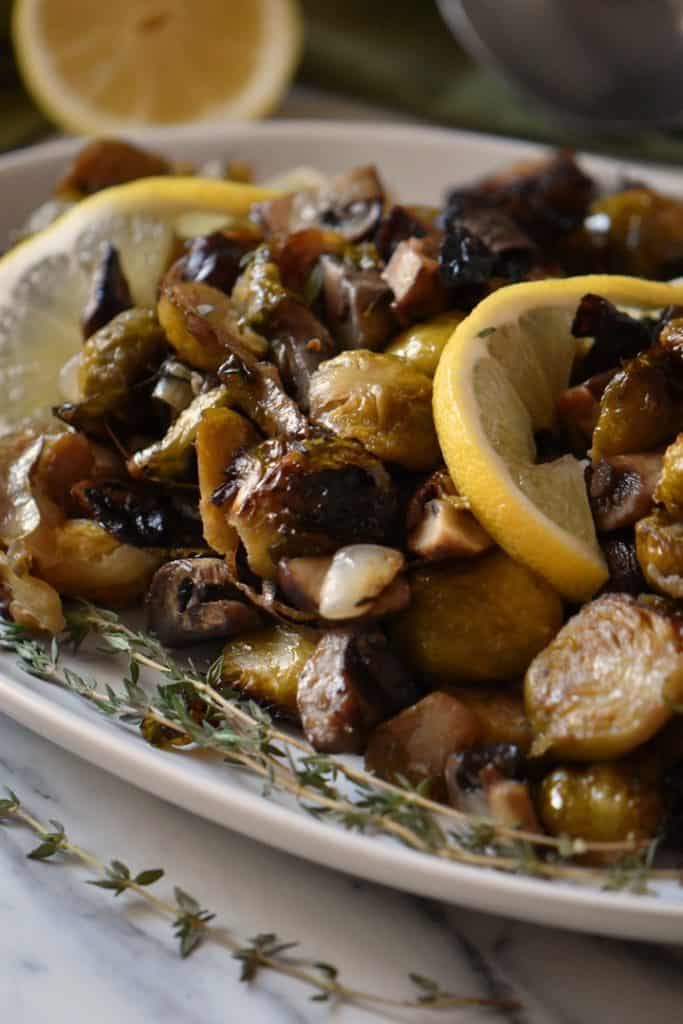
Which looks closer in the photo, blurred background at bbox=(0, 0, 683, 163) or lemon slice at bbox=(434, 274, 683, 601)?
lemon slice at bbox=(434, 274, 683, 601)

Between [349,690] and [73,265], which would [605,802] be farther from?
[73,265]

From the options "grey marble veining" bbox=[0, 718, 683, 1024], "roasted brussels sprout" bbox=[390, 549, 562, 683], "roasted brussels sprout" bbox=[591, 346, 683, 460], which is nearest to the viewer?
"grey marble veining" bbox=[0, 718, 683, 1024]

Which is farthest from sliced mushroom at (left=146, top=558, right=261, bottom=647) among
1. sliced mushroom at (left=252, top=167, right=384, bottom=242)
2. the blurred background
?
the blurred background

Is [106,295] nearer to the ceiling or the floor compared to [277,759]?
nearer to the ceiling

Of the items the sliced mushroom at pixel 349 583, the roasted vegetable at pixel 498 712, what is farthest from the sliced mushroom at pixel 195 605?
the roasted vegetable at pixel 498 712

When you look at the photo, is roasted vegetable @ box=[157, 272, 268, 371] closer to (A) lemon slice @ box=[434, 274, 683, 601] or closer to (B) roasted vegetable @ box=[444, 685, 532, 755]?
(A) lemon slice @ box=[434, 274, 683, 601]

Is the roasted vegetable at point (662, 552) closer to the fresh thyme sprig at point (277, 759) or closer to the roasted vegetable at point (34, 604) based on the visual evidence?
the fresh thyme sprig at point (277, 759)

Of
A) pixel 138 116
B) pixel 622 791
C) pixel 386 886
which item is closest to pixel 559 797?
pixel 622 791

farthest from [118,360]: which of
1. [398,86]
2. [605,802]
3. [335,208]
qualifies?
[398,86]
